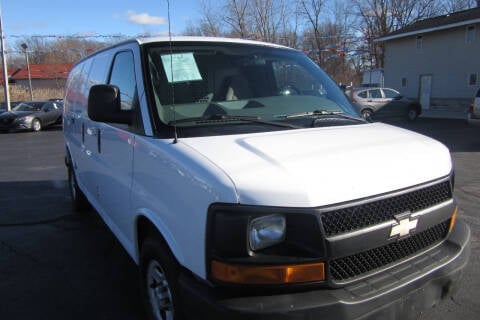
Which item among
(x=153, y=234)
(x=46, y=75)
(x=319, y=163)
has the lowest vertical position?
(x=153, y=234)

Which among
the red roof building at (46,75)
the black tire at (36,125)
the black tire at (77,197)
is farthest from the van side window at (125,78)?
the red roof building at (46,75)

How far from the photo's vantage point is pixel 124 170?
3064 mm

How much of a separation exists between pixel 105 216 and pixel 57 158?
8373 mm

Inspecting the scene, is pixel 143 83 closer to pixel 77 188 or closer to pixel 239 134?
pixel 239 134

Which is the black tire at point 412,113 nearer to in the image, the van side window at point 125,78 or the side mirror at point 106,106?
the van side window at point 125,78

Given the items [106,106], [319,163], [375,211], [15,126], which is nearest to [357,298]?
[375,211]

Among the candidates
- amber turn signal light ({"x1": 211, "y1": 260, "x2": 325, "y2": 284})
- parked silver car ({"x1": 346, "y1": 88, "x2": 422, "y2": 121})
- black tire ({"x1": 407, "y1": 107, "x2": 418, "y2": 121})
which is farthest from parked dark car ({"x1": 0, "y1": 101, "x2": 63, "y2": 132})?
amber turn signal light ({"x1": 211, "y1": 260, "x2": 325, "y2": 284})

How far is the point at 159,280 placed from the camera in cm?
264

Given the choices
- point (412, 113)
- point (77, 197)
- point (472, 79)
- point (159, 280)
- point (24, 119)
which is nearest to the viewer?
point (159, 280)

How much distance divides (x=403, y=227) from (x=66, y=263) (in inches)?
132

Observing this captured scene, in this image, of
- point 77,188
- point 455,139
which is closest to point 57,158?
point 77,188

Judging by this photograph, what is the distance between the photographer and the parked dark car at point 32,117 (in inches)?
766

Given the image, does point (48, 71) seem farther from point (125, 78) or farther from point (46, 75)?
point (125, 78)

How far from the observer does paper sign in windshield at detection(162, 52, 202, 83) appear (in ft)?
9.87
